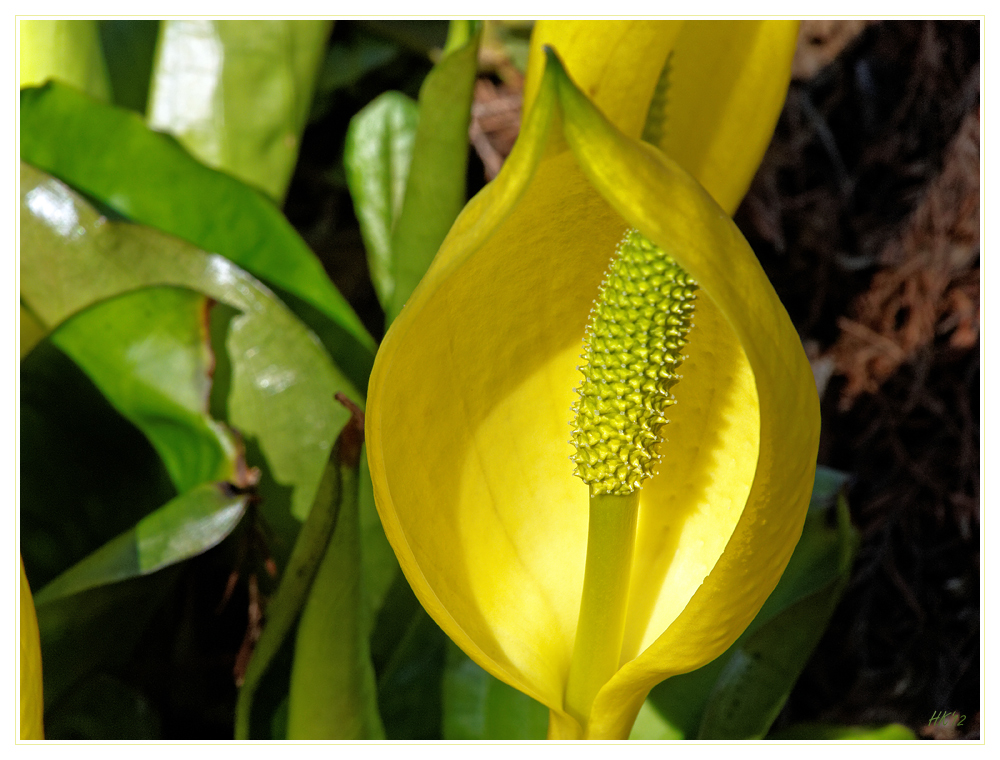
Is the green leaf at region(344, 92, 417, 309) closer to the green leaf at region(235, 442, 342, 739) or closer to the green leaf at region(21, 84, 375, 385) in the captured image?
the green leaf at region(21, 84, 375, 385)

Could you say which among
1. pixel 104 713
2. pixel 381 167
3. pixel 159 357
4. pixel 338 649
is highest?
pixel 381 167

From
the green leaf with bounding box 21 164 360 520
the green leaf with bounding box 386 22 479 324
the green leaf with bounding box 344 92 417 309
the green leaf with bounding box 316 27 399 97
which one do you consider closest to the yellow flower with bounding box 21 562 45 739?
the green leaf with bounding box 21 164 360 520

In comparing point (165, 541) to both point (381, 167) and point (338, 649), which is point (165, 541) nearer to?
point (338, 649)

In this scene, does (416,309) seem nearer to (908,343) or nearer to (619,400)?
(619,400)

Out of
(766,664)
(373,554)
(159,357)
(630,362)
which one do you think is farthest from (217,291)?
(766,664)

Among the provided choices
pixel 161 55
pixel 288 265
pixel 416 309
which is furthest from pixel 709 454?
pixel 161 55

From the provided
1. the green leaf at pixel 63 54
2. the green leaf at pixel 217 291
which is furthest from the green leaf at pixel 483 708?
the green leaf at pixel 63 54
